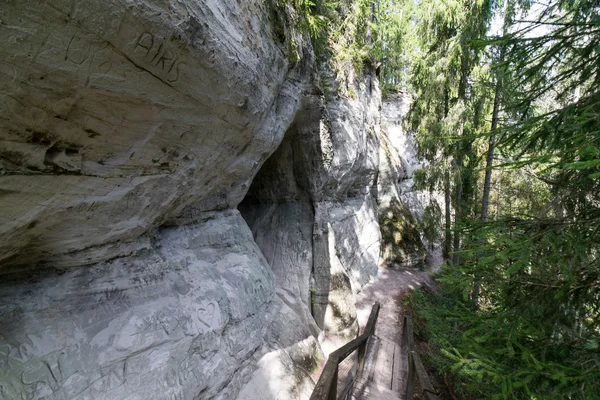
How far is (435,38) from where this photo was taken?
33.9 ft

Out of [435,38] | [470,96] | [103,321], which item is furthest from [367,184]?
[103,321]

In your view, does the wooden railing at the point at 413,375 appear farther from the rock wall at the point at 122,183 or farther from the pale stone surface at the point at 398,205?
the pale stone surface at the point at 398,205

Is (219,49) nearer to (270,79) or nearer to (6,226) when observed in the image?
(270,79)

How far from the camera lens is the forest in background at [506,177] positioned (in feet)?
8.30

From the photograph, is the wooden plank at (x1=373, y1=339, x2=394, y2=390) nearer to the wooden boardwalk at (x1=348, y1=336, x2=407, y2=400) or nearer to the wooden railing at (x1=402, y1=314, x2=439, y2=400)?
the wooden boardwalk at (x1=348, y1=336, x2=407, y2=400)

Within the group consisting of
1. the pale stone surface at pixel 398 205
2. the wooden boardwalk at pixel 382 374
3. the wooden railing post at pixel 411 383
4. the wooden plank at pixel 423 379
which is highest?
the pale stone surface at pixel 398 205

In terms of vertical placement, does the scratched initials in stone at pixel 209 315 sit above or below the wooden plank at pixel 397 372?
above

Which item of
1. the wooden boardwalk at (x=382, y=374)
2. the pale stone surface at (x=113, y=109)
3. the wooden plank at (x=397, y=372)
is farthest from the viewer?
the wooden plank at (x=397, y=372)

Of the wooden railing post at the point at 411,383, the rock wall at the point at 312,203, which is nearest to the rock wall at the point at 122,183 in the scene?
the wooden railing post at the point at 411,383

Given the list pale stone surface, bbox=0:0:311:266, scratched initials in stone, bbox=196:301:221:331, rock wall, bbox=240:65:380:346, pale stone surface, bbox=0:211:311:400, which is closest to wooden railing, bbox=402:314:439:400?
rock wall, bbox=240:65:380:346

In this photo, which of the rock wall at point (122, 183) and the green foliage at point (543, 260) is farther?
the green foliage at point (543, 260)

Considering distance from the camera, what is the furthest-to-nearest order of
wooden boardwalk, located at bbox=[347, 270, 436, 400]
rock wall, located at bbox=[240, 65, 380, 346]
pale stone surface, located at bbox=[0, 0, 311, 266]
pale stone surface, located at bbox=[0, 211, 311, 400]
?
rock wall, located at bbox=[240, 65, 380, 346], wooden boardwalk, located at bbox=[347, 270, 436, 400], pale stone surface, located at bbox=[0, 211, 311, 400], pale stone surface, located at bbox=[0, 0, 311, 266]

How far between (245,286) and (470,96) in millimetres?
9913

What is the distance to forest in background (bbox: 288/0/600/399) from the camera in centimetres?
253
